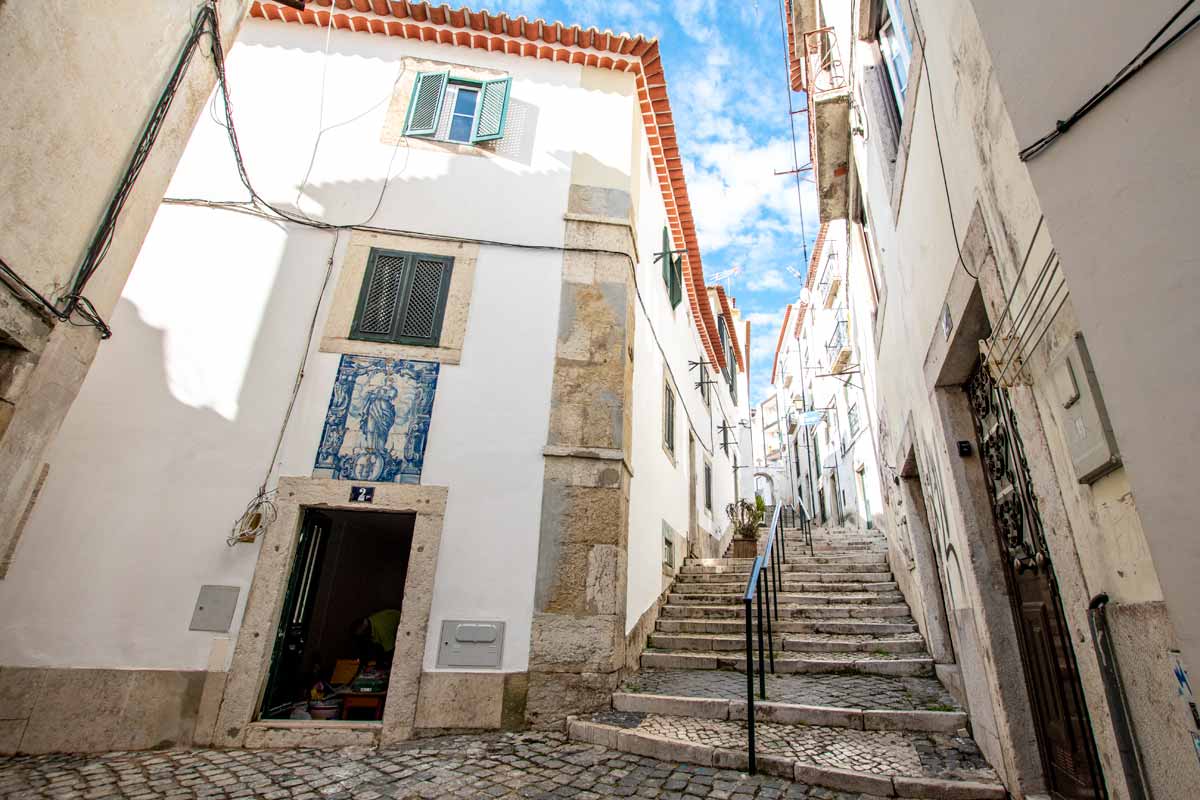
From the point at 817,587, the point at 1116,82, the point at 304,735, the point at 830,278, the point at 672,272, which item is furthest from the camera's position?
the point at 830,278

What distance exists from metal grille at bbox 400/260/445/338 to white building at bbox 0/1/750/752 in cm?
3

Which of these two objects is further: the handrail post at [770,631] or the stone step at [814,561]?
the stone step at [814,561]

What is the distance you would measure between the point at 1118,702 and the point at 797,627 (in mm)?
4578

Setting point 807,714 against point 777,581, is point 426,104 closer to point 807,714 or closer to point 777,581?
point 777,581

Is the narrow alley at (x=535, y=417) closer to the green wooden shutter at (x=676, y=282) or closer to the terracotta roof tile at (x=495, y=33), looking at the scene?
→ the terracotta roof tile at (x=495, y=33)

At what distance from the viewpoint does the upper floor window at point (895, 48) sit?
4048 millimetres

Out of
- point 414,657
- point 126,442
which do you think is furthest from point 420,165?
point 414,657

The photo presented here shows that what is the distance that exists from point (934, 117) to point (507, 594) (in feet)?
15.0

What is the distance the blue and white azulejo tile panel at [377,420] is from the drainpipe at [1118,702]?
15.5ft

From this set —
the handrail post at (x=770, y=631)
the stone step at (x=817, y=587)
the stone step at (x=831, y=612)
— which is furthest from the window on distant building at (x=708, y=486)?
the handrail post at (x=770, y=631)

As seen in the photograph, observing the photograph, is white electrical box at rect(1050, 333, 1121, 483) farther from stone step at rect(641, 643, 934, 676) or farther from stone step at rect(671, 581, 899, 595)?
stone step at rect(671, 581, 899, 595)

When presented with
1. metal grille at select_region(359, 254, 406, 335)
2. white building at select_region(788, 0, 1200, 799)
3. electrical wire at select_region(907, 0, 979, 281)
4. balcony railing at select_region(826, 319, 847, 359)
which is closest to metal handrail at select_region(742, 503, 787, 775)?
Result: white building at select_region(788, 0, 1200, 799)

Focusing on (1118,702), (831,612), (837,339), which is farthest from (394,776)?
(837,339)

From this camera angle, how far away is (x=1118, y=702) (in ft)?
6.20
